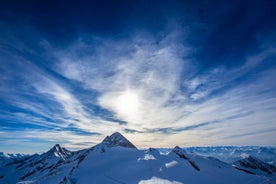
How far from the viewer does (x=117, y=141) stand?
124 metres

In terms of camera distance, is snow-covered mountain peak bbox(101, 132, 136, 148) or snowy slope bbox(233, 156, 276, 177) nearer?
snow-covered mountain peak bbox(101, 132, 136, 148)

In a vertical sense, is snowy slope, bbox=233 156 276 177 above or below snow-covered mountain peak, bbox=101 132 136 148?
below

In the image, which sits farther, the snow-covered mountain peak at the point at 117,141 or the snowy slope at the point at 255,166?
the snowy slope at the point at 255,166

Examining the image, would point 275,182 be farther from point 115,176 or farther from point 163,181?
point 115,176

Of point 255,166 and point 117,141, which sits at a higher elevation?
point 117,141

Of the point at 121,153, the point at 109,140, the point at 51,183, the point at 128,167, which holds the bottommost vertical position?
the point at 51,183

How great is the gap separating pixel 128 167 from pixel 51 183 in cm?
3814

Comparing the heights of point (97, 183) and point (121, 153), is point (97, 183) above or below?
below

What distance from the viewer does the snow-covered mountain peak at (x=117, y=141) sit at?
392 ft

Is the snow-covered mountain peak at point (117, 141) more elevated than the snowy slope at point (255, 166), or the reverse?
the snow-covered mountain peak at point (117, 141)

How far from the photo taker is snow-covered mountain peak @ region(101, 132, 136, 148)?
4706 inches

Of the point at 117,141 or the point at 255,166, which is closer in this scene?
the point at 117,141

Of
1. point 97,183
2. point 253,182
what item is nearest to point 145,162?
point 97,183

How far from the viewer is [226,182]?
1681 inches
